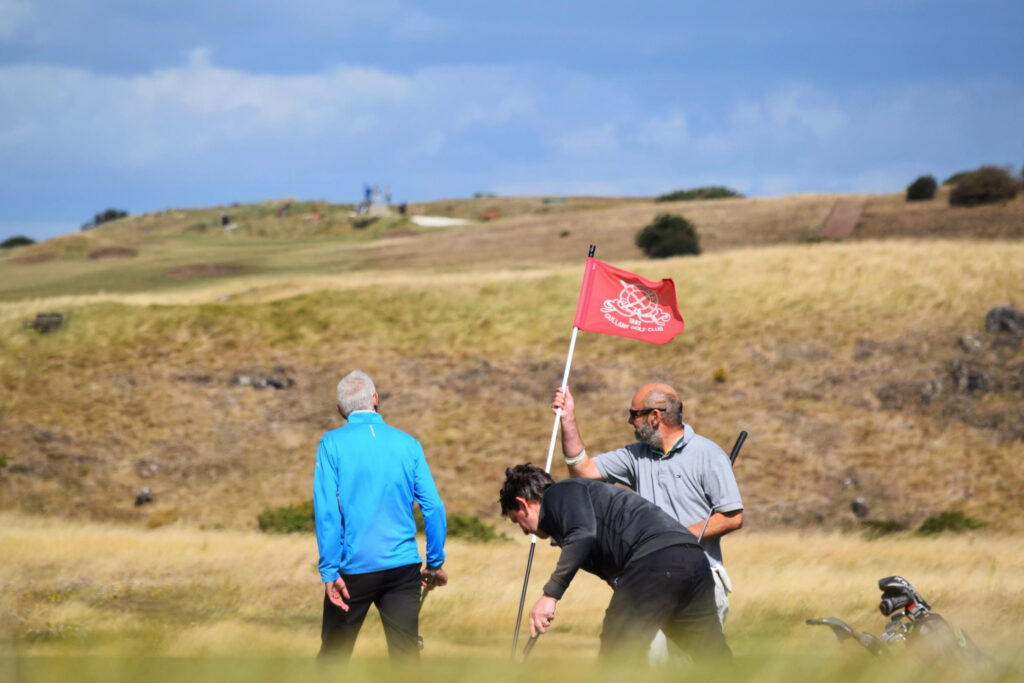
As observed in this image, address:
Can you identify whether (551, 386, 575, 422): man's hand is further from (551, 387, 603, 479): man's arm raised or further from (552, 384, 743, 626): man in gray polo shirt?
(552, 384, 743, 626): man in gray polo shirt

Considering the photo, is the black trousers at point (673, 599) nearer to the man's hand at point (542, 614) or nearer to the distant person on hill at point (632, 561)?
the distant person on hill at point (632, 561)

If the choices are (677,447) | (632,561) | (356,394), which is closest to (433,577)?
(356,394)

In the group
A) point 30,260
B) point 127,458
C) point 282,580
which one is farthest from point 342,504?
point 30,260

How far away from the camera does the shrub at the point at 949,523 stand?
2202 cm

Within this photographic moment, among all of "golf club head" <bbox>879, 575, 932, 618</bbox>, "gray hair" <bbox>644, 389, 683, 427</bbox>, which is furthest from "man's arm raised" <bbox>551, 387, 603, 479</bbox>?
"golf club head" <bbox>879, 575, 932, 618</bbox>

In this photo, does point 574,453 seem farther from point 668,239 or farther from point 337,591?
point 668,239

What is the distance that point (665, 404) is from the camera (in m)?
6.46

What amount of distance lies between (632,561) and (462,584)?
857 centimetres

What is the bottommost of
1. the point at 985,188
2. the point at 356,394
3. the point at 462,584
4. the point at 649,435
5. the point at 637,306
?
the point at 462,584

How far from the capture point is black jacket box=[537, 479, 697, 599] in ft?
16.0

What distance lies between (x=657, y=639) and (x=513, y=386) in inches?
1152

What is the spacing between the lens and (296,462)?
30500mm

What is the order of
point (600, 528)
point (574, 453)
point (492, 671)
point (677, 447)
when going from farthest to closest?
point (574, 453)
point (677, 447)
point (600, 528)
point (492, 671)

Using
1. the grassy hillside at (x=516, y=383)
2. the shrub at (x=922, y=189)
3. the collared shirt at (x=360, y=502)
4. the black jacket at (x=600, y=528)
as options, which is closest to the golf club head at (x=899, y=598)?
the black jacket at (x=600, y=528)
